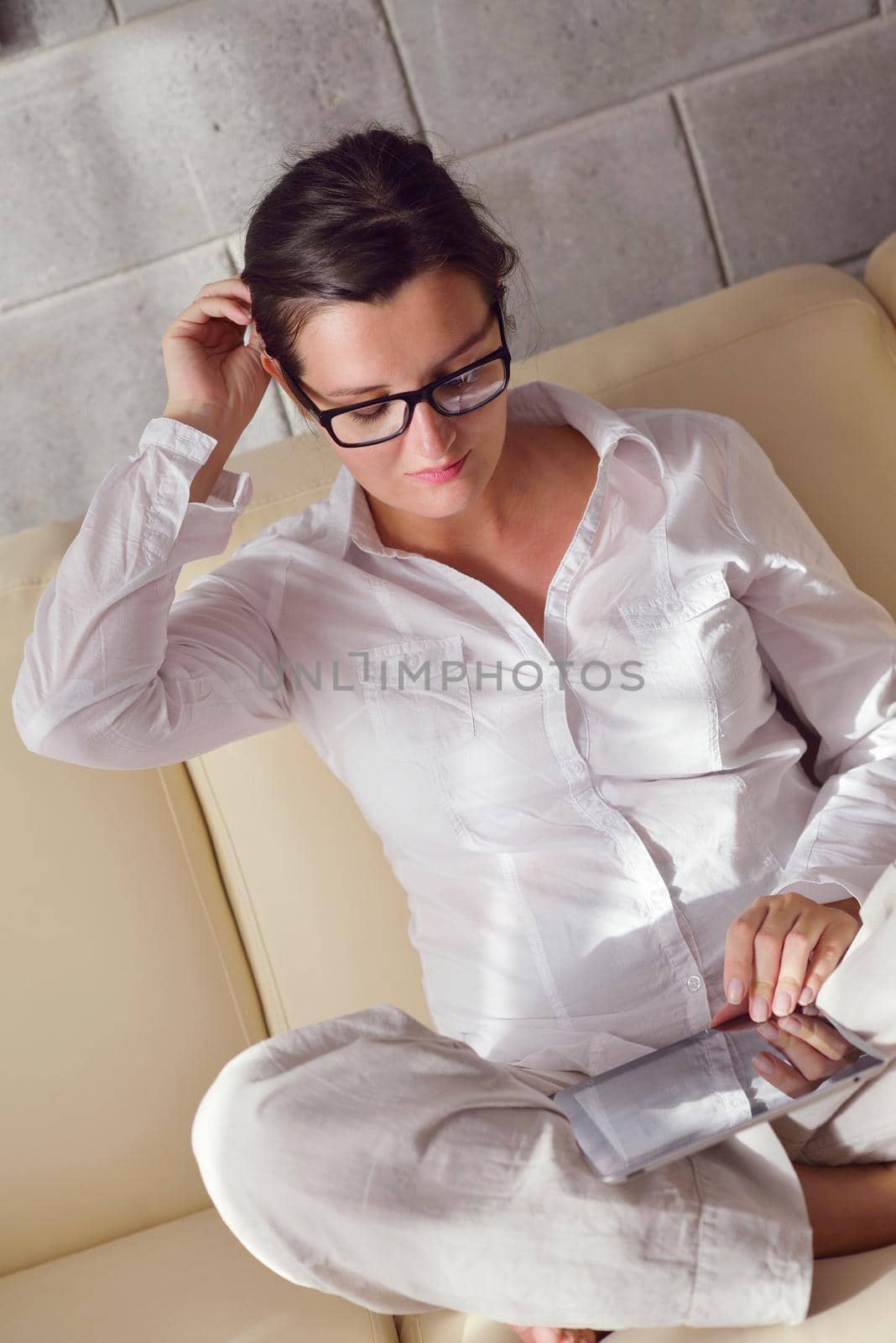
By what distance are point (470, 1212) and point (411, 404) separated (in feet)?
2.29

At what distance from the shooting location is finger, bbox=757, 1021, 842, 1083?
1027 millimetres

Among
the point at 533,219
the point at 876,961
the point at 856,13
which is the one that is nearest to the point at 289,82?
the point at 533,219

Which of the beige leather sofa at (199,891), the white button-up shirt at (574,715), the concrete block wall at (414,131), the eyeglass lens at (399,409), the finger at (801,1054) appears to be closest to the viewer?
the finger at (801,1054)

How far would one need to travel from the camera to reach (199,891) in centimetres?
149

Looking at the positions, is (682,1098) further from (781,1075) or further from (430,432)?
(430,432)

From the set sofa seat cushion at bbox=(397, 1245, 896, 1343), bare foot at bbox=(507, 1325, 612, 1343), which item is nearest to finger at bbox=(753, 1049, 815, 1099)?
sofa seat cushion at bbox=(397, 1245, 896, 1343)

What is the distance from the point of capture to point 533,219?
5.69ft

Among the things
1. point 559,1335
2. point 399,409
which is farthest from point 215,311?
point 559,1335

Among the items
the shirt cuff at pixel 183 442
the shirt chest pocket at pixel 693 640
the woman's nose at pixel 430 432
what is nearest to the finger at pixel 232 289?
the shirt cuff at pixel 183 442

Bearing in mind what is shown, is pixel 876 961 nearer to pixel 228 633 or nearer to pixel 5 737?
pixel 228 633

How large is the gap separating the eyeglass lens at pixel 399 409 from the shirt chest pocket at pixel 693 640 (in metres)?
0.29

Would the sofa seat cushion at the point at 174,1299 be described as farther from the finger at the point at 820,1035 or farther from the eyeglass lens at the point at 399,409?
the eyeglass lens at the point at 399,409

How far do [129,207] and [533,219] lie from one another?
0.57m

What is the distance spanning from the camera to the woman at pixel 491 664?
111cm
